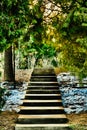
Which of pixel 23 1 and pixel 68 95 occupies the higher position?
pixel 23 1

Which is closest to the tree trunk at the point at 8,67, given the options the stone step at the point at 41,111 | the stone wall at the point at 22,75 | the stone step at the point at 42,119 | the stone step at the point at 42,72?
the stone wall at the point at 22,75

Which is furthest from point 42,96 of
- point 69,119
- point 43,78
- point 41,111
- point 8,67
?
point 8,67

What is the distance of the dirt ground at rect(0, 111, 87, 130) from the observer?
31.3 ft

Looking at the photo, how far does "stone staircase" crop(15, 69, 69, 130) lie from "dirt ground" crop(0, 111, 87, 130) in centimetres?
21

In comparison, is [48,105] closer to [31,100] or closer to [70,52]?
[31,100]

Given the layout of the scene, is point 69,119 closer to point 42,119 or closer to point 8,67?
point 42,119

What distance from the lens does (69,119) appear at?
10.7m

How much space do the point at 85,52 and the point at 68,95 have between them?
742 cm

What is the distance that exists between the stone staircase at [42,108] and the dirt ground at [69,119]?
0.69 ft

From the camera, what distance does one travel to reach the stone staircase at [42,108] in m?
9.73

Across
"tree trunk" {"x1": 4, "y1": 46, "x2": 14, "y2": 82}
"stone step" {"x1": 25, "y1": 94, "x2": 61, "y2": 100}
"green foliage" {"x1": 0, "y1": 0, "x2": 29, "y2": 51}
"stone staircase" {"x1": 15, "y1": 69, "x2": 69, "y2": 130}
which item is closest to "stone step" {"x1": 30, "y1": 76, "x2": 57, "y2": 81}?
"stone staircase" {"x1": 15, "y1": 69, "x2": 69, "y2": 130}

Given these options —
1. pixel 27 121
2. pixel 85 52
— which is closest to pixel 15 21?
pixel 85 52

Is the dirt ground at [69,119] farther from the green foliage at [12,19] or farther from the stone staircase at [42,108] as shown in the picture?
the green foliage at [12,19]

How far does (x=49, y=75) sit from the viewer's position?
15820mm
